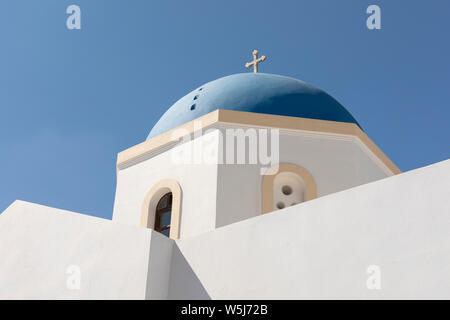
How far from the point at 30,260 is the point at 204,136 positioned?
273 cm

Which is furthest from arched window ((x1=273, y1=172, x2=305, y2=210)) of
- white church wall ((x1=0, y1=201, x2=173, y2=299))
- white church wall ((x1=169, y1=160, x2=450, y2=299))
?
white church wall ((x1=0, y1=201, x2=173, y2=299))

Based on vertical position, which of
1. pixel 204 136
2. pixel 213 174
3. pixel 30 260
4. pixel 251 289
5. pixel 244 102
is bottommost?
pixel 251 289

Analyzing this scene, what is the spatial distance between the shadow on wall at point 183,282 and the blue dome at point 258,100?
2.93m

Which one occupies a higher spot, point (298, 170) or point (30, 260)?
point (298, 170)

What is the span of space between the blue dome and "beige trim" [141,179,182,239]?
99 cm

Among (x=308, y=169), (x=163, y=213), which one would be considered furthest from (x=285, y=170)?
(x=163, y=213)

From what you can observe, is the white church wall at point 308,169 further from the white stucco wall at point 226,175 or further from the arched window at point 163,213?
the arched window at point 163,213

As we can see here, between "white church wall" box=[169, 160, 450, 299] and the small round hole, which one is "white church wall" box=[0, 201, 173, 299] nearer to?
"white church wall" box=[169, 160, 450, 299]

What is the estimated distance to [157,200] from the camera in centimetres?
762

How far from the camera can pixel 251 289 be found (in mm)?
4742

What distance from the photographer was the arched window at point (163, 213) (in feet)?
24.6

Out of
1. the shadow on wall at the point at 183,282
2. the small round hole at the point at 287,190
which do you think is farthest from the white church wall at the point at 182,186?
the shadow on wall at the point at 183,282
